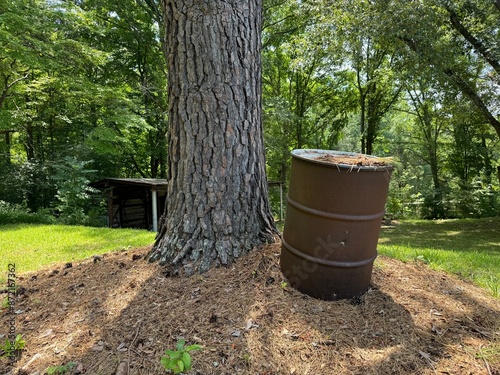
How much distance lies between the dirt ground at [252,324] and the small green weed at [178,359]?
0.07 meters

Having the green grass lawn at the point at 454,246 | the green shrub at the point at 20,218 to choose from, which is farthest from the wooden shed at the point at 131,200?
the green grass lawn at the point at 454,246

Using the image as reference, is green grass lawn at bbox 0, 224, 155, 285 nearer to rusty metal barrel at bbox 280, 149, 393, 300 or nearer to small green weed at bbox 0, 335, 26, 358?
small green weed at bbox 0, 335, 26, 358

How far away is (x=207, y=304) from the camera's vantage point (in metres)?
2.05

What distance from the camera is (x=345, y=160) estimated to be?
2.16m

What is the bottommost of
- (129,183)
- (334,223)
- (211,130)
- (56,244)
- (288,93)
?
(56,244)

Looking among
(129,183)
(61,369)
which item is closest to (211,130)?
(61,369)

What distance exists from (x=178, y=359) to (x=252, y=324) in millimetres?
485

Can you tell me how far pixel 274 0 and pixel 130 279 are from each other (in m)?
13.5

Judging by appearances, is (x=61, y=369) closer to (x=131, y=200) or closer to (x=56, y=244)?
(x=56, y=244)

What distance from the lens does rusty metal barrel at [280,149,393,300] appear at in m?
2.03

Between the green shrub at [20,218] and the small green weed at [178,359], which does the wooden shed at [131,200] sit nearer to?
the green shrub at [20,218]

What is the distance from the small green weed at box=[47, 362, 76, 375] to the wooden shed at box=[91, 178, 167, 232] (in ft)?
29.8

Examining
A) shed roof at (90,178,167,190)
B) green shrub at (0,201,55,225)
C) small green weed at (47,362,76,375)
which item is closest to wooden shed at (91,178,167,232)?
shed roof at (90,178,167,190)

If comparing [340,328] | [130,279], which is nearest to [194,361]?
[340,328]
